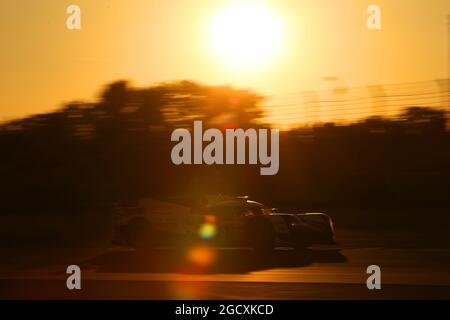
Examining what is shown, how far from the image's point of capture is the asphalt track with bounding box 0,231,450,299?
394 inches

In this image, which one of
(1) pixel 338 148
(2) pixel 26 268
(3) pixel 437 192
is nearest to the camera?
(2) pixel 26 268

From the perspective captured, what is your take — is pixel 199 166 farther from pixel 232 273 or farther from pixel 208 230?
pixel 232 273

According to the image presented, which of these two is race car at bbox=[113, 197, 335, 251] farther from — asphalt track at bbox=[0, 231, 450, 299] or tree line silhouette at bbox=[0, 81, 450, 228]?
tree line silhouette at bbox=[0, 81, 450, 228]

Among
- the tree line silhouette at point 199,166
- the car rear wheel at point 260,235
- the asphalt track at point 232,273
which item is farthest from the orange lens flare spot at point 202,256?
the tree line silhouette at point 199,166

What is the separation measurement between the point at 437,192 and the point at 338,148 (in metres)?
4.53

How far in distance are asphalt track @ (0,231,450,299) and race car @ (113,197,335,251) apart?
0.30 meters

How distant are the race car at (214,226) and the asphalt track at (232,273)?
296mm

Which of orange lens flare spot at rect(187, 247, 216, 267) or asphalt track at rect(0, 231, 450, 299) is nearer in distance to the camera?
asphalt track at rect(0, 231, 450, 299)

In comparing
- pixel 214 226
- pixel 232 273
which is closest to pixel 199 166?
pixel 214 226

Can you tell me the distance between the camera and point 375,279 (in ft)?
36.1

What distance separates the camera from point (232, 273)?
12219 mm

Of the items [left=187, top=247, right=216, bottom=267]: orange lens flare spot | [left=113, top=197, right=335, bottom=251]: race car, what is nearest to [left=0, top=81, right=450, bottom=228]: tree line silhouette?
[left=113, top=197, right=335, bottom=251]: race car
